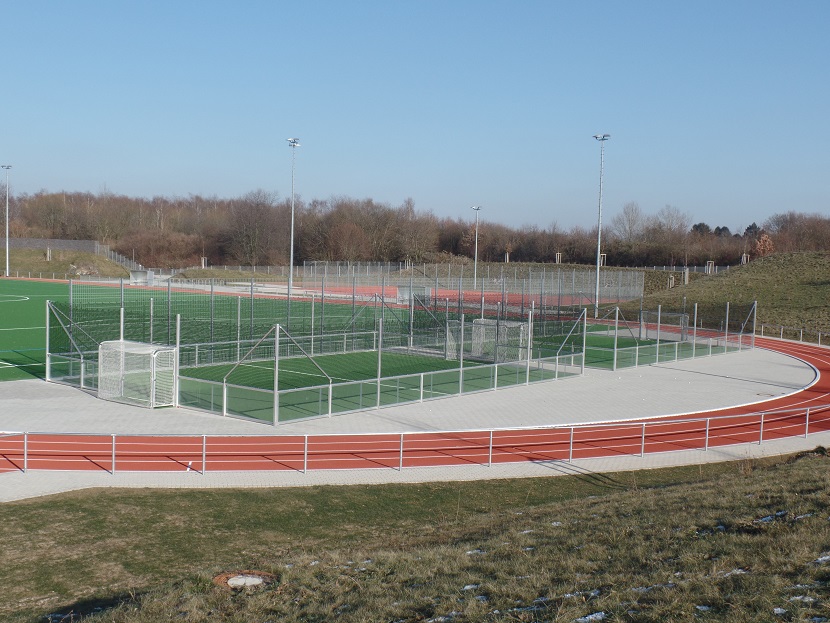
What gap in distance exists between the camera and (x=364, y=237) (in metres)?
97.1

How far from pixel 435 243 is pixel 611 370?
7680 cm

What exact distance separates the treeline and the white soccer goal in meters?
67.8

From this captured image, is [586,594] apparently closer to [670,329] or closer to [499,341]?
[499,341]

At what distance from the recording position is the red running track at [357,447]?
607 inches

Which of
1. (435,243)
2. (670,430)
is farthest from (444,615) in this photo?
(435,243)

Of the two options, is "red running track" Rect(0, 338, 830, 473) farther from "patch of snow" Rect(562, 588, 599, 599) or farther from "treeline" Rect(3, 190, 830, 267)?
"treeline" Rect(3, 190, 830, 267)

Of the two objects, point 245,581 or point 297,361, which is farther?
point 297,361

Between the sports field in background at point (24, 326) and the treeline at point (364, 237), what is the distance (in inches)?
1259

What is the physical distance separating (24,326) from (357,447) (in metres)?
28.5

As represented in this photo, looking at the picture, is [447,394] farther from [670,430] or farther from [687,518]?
[687,518]

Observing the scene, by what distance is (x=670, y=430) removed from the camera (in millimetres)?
Answer: 20250

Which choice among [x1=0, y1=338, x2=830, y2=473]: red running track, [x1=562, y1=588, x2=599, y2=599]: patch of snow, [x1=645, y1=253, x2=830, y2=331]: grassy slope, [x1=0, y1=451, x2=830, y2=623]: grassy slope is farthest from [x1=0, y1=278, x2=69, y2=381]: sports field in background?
[x1=645, y1=253, x2=830, y2=331]: grassy slope

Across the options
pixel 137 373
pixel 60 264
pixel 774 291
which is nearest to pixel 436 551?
pixel 137 373

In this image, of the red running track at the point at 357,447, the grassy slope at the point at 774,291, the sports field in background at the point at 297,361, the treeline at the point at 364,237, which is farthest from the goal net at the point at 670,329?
the treeline at the point at 364,237
